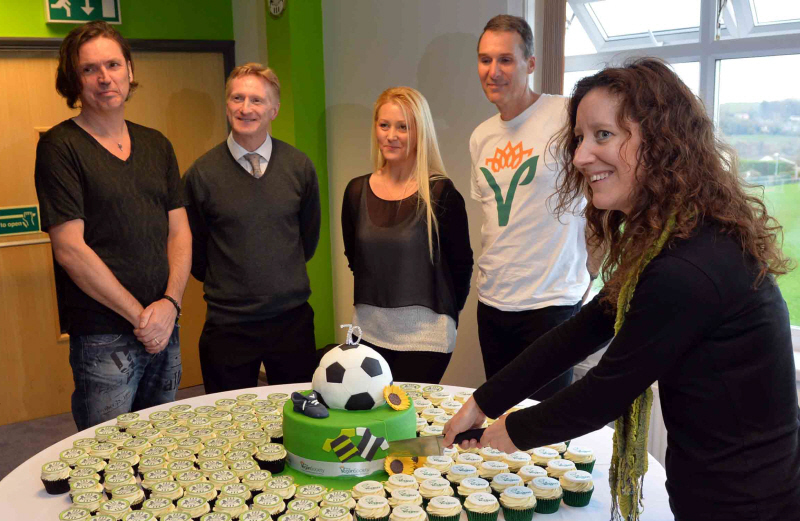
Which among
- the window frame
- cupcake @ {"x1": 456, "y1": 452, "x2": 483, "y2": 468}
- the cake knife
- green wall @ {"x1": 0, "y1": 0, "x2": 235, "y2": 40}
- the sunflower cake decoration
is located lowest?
cupcake @ {"x1": 456, "y1": 452, "x2": 483, "y2": 468}

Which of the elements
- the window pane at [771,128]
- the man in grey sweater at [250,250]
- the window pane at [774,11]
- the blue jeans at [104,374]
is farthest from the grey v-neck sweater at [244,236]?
the window pane at [774,11]

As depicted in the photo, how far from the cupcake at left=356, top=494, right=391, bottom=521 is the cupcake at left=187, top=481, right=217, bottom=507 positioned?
325 millimetres

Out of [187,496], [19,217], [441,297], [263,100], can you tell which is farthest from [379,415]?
[19,217]

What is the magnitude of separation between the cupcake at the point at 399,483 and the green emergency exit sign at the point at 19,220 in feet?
9.77

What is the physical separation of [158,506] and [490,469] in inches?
28.8

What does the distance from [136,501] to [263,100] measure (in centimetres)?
151

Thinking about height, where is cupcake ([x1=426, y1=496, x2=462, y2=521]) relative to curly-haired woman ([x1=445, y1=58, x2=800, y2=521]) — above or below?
below

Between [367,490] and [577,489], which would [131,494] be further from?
[577,489]

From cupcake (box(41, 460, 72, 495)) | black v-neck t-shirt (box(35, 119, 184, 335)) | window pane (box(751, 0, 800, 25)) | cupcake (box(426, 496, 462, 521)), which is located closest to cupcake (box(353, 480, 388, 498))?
cupcake (box(426, 496, 462, 521))

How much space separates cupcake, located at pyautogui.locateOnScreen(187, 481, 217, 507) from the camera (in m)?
1.52

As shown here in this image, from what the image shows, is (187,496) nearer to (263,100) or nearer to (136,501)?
(136,501)

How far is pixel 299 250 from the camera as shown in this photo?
2607mm

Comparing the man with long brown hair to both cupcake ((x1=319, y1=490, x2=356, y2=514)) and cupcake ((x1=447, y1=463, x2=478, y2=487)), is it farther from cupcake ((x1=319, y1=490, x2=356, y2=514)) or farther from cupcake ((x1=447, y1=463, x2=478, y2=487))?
cupcake ((x1=447, y1=463, x2=478, y2=487))

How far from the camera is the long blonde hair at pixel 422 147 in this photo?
8.18 ft
